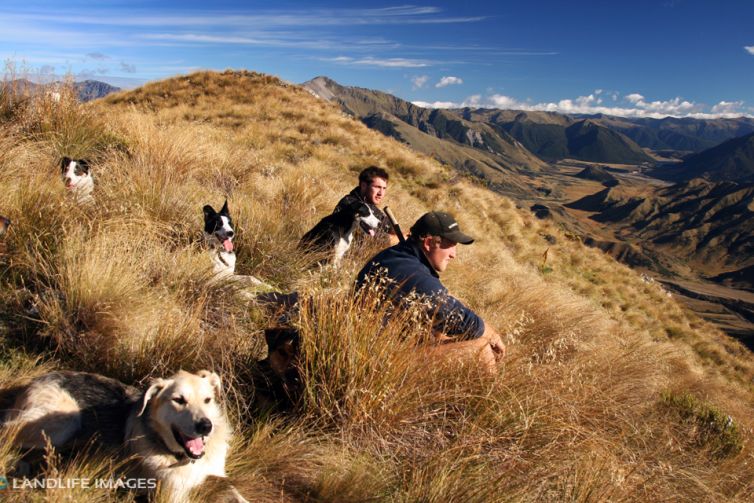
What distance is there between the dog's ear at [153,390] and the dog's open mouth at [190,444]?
173 millimetres

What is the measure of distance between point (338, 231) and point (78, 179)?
3074 millimetres

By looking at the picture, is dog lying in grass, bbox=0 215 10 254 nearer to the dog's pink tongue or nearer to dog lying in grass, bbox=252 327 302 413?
dog lying in grass, bbox=252 327 302 413

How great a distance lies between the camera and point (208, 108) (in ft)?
60.9

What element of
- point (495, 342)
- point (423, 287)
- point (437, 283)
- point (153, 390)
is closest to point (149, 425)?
point (153, 390)

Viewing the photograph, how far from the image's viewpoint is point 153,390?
2105mm

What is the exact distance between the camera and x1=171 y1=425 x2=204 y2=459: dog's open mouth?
207cm

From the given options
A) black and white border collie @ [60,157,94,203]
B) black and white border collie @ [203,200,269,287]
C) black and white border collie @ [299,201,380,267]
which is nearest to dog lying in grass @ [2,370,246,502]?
black and white border collie @ [203,200,269,287]

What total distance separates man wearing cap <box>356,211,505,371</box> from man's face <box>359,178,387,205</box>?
9.91 feet

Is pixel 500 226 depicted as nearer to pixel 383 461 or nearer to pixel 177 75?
pixel 383 461

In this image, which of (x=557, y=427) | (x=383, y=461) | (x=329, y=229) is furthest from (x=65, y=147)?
(x=557, y=427)

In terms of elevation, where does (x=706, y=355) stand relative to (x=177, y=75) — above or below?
below

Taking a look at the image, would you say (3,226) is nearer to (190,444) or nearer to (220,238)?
(220,238)

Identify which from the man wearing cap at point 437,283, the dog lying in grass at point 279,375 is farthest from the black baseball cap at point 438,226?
the dog lying in grass at point 279,375

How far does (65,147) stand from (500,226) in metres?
12.9
